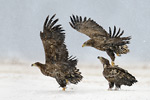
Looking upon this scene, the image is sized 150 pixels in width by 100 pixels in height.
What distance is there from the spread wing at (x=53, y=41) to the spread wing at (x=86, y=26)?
1931 mm

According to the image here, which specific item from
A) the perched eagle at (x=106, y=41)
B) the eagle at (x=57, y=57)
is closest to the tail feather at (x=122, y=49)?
the perched eagle at (x=106, y=41)

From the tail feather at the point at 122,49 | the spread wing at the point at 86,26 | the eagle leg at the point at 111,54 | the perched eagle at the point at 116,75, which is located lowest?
the perched eagle at the point at 116,75

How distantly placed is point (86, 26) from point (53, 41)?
267 centimetres

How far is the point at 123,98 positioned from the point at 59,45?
308 cm

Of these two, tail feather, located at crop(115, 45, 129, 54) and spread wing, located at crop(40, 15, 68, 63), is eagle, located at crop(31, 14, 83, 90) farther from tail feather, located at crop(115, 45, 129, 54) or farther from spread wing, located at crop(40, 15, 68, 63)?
tail feather, located at crop(115, 45, 129, 54)

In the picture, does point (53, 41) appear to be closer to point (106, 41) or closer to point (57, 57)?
point (57, 57)

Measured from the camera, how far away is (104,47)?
11953mm

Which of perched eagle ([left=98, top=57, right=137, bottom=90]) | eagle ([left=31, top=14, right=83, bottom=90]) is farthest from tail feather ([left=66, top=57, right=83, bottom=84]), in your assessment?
perched eagle ([left=98, top=57, right=137, bottom=90])

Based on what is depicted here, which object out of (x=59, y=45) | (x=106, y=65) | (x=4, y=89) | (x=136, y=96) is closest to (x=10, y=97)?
(x=4, y=89)

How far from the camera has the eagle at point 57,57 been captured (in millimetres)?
11328

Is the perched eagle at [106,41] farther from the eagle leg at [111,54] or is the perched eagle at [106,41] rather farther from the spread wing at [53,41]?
the spread wing at [53,41]

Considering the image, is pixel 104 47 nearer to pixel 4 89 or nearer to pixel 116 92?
pixel 116 92

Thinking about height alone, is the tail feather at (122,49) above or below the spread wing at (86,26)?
below

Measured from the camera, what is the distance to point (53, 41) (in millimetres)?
11391
